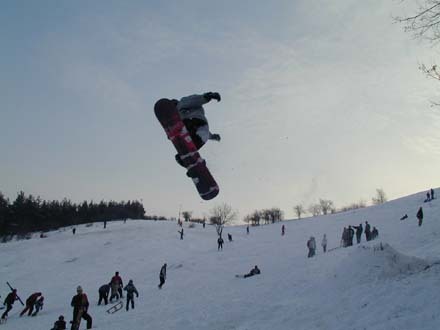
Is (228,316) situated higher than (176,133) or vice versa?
(176,133)

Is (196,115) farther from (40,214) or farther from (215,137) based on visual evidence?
(40,214)

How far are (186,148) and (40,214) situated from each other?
3811 inches

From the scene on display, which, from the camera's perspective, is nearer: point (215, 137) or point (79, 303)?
point (215, 137)

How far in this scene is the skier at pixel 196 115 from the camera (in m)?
7.63

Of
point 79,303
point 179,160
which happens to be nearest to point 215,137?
point 179,160

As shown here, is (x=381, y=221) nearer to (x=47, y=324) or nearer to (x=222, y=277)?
(x=222, y=277)

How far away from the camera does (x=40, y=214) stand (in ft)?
305

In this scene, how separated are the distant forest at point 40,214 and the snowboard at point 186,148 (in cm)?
7935

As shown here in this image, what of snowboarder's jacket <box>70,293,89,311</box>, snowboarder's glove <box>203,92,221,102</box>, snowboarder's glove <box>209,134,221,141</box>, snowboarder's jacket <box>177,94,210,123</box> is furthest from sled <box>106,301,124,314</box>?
snowboarder's glove <box>203,92,221,102</box>

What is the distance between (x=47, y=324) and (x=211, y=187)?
10.7 m

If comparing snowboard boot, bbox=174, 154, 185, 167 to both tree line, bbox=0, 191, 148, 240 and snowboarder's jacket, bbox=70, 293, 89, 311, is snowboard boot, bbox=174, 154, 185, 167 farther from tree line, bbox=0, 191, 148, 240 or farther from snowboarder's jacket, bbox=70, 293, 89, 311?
tree line, bbox=0, 191, 148, 240

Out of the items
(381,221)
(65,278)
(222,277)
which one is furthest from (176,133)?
(381,221)

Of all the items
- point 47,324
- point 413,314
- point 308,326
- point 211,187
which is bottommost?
point 47,324

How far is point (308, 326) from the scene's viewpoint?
28.9 feet
